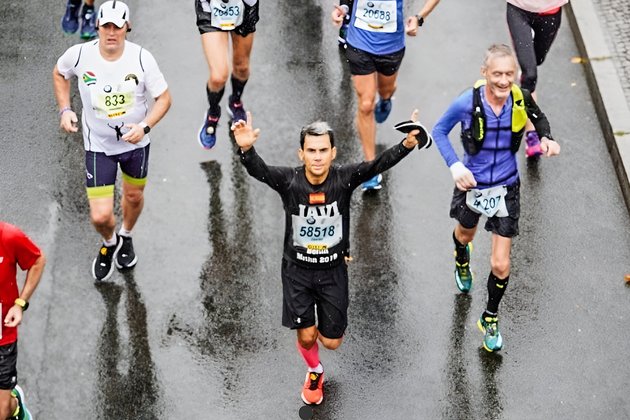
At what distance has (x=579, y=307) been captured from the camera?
27.1 ft

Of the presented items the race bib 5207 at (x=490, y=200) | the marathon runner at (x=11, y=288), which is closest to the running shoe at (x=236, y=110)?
the race bib 5207 at (x=490, y=200)

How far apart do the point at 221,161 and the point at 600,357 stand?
3614 mm

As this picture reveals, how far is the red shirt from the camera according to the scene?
254 inches

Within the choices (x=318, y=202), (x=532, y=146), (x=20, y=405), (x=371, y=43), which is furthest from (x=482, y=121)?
(x=20, y=405)

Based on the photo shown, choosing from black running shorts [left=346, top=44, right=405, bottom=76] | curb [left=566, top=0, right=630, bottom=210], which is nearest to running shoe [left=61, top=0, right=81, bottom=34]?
black running shorts [left=346, top=44, right=405, bottom=76]

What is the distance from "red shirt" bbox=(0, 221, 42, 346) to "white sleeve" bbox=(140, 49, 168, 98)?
1.59 meters

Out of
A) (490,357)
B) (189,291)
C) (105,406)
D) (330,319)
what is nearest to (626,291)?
(490,357)

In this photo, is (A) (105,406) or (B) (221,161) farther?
(B) (221,161)

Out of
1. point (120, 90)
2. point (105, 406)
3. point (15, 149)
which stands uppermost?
point (120, 90)

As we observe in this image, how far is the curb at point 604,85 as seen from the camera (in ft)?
31.1

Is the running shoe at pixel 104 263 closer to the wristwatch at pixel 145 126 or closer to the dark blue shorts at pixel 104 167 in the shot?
the dark blue shorts at pixel 104 167

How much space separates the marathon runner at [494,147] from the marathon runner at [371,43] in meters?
1.30

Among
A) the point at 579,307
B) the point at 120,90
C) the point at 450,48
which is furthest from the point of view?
the point at 450,48

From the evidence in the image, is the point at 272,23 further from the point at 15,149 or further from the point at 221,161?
the point at 15,149
